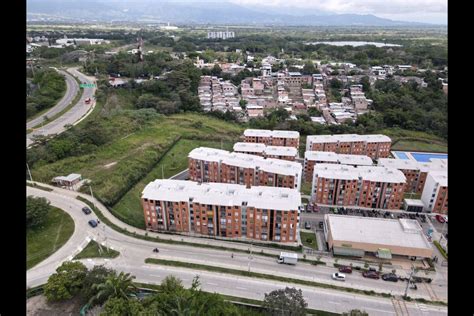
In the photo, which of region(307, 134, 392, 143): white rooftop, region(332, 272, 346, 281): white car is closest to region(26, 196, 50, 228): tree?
region(332, 272, 346, 281): white car

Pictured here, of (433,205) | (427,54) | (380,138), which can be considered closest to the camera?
(433,205)

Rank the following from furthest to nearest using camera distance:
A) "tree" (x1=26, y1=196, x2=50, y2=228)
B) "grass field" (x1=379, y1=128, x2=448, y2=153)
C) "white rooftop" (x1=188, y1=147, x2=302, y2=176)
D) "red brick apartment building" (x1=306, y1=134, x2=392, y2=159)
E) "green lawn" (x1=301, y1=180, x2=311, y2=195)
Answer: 1. "grass field" (x1=379, y1=128, x2=448, y2=153)
2. "red brick apartment building" (x1=306, y1=134, x2=392, y2=159)
3. "green lawn" (x1=301, y1=180, x2=311, y2=195)
4. "white rooftop" (x1=188, y1=147, x2=302, y2=176)
5. "tree" (x1=26, y1=196, x2=50, y2=228)

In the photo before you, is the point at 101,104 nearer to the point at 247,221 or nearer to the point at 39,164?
the point at 39,164

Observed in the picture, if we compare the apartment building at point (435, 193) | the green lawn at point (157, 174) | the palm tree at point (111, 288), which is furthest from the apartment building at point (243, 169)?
the palm tree at point (111, 288)

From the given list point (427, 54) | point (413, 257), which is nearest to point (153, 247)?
point (413, 257)

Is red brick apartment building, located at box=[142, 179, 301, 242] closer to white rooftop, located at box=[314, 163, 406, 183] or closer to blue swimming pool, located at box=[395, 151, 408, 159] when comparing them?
white rooftop, located at box=[314, 163, 406, 183]

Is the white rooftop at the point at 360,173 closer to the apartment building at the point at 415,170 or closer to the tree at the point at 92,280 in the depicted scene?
the apartment building at the point at 415,170
